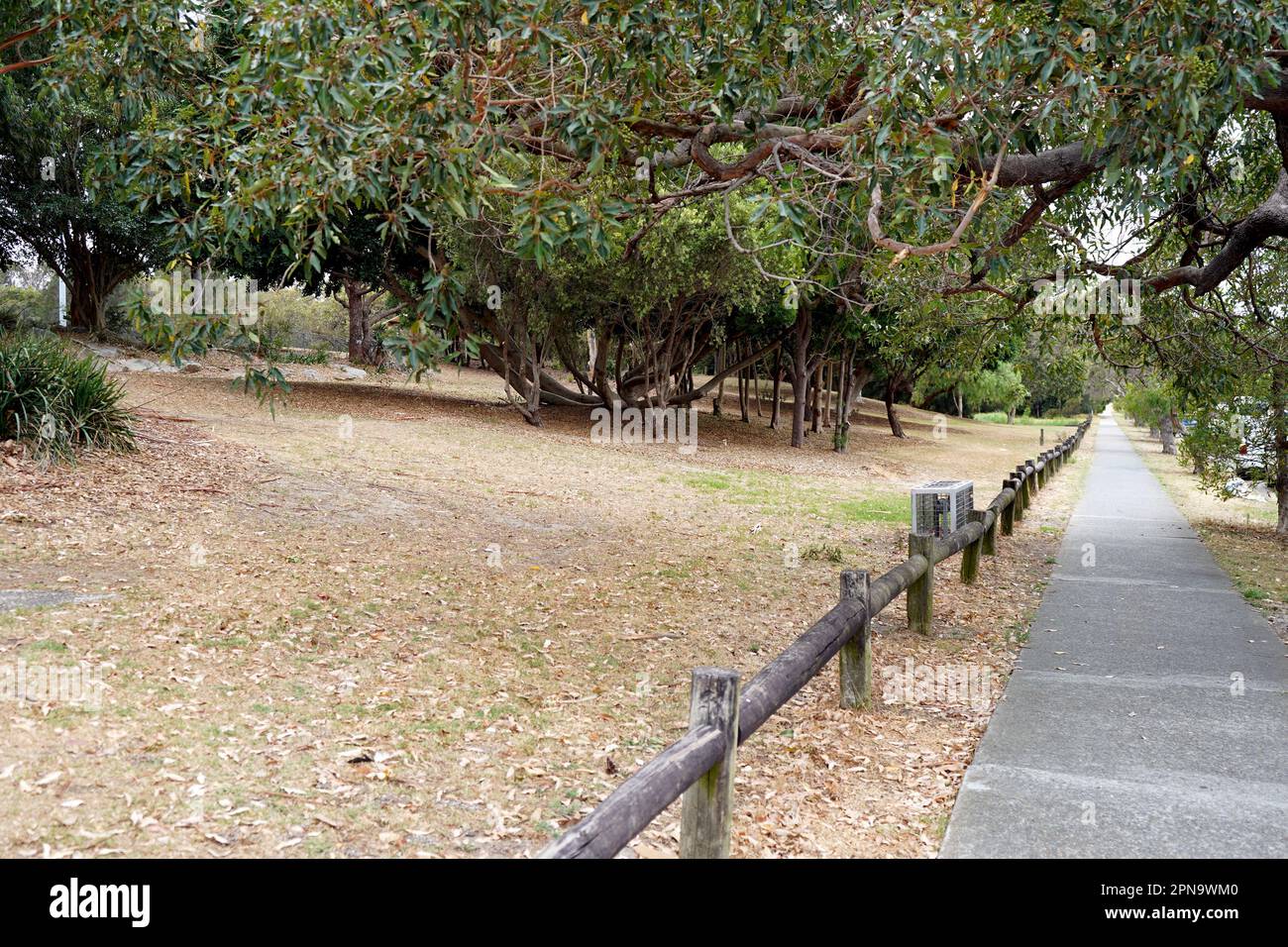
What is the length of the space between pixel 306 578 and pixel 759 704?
524 cm

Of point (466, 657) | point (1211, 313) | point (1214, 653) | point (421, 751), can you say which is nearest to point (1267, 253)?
point (1211, 313)

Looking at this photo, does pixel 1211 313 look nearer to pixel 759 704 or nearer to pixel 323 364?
pixel 759 704

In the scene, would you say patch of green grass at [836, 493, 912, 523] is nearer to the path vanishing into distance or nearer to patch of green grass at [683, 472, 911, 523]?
patch of green grass at [683, 472, 911, 523]

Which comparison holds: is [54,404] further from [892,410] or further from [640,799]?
[892,410]

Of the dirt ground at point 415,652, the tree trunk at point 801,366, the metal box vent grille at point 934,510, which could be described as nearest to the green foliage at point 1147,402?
the tree trunk at point 801,366

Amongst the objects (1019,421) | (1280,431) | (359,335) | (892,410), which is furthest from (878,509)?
(1019,421)

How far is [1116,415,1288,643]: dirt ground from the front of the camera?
10316mm

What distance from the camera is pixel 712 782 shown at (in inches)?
150

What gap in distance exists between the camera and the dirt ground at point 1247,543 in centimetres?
1032

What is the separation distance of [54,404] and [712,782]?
985 centimetres

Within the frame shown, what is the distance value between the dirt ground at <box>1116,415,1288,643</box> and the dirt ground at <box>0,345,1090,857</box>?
6.90ft

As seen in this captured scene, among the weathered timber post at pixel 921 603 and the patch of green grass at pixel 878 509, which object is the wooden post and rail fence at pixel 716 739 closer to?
the weathered timber post at pixel 921 603

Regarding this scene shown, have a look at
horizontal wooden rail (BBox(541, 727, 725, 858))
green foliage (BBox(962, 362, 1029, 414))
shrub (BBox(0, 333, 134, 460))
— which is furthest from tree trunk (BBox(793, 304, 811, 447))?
green foliage (BBox(962, 362, 1029, 414))

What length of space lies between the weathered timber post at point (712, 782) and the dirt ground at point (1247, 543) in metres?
6.63
